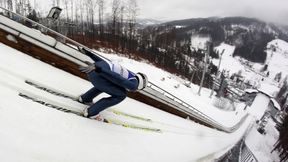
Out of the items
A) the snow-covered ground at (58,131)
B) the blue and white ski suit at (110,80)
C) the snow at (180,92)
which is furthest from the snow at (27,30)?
the snow at (180,92)

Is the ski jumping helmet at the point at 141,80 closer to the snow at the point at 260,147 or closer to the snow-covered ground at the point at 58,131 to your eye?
the snow-covered ground at the point at 58,131

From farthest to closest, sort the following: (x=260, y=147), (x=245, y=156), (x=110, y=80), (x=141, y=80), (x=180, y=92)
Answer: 1. (x=260, y=147)
2. (x=180, y=92)
3. (x=245, y=156)
4. (x=141, y=80)
5. (x=110, y=80)

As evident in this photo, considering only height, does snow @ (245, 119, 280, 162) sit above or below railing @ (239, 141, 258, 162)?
below

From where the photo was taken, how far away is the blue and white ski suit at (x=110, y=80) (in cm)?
438

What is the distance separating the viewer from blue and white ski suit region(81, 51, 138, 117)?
4.38 meters

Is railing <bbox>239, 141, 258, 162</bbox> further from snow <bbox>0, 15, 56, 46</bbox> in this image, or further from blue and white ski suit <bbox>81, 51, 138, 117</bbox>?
snow <bbox>0, 15, 56, 46</bbox>

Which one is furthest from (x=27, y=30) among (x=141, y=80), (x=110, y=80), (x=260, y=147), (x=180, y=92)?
(x=260, y=147)

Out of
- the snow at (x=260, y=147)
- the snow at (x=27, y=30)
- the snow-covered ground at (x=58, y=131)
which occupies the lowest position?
the snow at (x=260, y=147)

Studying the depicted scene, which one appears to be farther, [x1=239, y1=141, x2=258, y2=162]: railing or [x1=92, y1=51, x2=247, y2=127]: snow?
[x1=92, y1=51, x2=247, y2=127]: snow

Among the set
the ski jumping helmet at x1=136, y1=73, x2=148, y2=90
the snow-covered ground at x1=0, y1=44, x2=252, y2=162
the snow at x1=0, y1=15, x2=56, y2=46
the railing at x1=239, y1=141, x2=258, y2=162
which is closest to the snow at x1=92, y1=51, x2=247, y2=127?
the railing at x1=239, y1=141, x2=258, y2=162

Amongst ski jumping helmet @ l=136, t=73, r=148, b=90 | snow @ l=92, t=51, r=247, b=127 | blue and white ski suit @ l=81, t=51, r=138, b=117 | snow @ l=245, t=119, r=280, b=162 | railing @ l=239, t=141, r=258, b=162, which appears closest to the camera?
blue and white ski suit @ l=81, t=51, r=138, b=117

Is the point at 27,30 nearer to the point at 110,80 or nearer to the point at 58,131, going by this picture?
the point at 110,80

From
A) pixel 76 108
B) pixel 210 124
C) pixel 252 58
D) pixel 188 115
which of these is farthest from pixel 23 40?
pixel 252 58

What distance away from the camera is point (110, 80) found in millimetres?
4496
